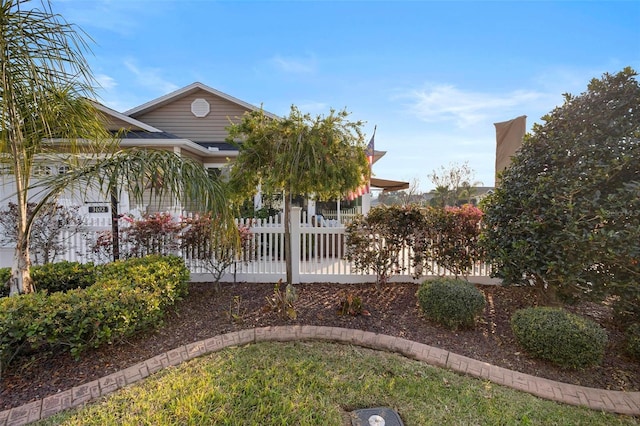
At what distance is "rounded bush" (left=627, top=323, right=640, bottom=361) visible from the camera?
294 cm

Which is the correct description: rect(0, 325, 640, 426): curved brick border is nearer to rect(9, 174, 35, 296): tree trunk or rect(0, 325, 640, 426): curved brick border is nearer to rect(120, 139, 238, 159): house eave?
rect(9, 174, 35, 296): tree trunk

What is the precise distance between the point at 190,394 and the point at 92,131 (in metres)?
3.55

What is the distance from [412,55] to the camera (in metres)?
5.95

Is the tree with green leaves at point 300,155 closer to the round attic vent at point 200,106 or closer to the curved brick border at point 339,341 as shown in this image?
the curved brick border at point 339,341

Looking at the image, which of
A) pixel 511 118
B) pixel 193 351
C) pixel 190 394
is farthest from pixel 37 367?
pixel 511 118

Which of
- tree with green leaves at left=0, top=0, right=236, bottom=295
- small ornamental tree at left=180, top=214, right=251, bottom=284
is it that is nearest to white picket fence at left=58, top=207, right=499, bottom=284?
small ornamental tree at left=180, top=214, right=251, bottom=284

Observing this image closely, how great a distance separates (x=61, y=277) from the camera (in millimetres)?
4000

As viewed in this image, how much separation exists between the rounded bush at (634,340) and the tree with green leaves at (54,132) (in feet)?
15.2

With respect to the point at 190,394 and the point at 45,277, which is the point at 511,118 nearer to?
the point at 190,394

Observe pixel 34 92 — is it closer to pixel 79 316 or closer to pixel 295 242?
pixel 79 316

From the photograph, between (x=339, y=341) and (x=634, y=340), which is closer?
(x=634, y=340)

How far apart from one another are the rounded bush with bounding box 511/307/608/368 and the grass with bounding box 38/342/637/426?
493mm

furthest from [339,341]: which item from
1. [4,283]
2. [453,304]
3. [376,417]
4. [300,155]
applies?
[4,283]

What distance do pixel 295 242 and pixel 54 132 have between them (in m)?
3.72
